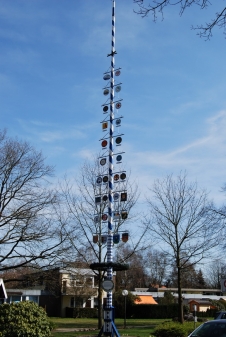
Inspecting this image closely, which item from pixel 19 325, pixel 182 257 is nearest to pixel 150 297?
pixel 182 257

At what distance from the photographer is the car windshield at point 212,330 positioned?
11.0 meters

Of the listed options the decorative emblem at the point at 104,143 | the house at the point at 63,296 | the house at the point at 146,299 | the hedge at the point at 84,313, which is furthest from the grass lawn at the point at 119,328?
the house at the point at 146,299

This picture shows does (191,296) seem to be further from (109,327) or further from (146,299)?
(109,327)

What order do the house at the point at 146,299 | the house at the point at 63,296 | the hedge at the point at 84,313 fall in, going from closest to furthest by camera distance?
the hedge at the point at 84,313 → the house at the point at 63,296 → the house at the point at 146,299

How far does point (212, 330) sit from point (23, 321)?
941cm

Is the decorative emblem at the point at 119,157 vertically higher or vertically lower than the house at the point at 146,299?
higher

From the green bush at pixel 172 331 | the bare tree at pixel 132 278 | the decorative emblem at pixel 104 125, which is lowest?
the green bush at pixel 172 331

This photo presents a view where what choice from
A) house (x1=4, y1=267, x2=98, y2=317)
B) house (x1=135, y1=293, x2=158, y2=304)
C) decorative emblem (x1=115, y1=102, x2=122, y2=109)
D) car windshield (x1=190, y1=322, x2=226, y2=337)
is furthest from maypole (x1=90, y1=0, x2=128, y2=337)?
house (x1=135, y1=293, x2=158, y2=304)

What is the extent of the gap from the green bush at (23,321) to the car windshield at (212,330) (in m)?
8.72

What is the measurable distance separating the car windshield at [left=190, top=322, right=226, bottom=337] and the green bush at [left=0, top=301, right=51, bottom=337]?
872cm

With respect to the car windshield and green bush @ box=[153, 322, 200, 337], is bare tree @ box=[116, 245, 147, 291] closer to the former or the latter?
green bush @ box=[153, 322, 200, 337]

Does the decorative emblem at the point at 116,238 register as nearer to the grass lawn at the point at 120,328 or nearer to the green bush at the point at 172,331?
the green bush at the point at 172,331

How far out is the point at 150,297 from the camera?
59.8 metres

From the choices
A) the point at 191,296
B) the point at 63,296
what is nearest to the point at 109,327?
the point at 63,296
